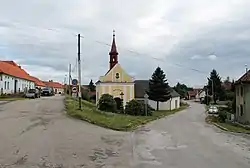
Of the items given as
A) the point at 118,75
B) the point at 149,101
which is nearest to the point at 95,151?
the point at 118,75

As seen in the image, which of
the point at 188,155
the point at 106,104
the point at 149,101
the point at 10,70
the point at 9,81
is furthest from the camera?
the point at 149,101

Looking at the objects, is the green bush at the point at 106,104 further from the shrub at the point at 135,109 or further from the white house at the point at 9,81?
the white house at the point at 9,81

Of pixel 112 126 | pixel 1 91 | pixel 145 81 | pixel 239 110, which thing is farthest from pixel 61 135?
pixel 145 81

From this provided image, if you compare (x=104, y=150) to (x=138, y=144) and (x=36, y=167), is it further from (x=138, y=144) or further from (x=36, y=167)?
(x=36, y=167)

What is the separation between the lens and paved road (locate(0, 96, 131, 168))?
11.4 metres

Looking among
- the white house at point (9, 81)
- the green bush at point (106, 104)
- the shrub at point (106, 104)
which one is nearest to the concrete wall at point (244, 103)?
the green bush at point (106, 104)

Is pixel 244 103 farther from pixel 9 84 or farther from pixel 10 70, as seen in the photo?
pixel 10 70

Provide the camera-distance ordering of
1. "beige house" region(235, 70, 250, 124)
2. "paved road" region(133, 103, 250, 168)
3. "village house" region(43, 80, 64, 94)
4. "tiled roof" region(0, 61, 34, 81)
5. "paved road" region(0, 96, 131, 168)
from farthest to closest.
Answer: "village house" region(43, 80, 64, 94), "tiled roof" region(0, 61, 34, 81), "beige house" region(235, 70, 250, 124), "paved road" region(133, 103, 250, 168), "paved road" region(0, 96, 131, 168)

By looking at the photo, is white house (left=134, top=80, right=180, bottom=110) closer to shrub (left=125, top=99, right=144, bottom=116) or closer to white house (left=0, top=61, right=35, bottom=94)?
white house (left=0, top=61, right=35, bottom=94)

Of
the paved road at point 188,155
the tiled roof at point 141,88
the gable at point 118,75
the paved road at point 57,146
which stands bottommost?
the paved road at point 188,155

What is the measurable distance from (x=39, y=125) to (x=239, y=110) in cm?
2762

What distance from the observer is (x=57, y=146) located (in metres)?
14.0

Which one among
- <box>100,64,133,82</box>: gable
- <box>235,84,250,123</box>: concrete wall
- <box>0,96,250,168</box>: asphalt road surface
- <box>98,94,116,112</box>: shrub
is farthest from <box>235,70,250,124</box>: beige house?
<box>100,64,133,82</box>: gable

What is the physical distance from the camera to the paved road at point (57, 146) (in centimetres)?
1135
